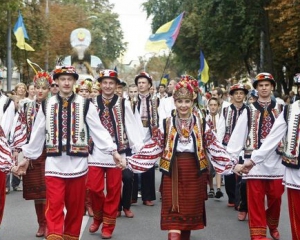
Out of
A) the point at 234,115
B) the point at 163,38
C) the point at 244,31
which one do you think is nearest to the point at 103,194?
the point at 234,115

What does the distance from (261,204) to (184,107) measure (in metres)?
1.75

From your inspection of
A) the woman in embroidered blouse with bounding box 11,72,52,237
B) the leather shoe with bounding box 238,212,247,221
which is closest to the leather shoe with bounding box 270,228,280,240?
the leather shoe with bounding box 238,212,247,221

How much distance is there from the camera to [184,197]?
7293mm

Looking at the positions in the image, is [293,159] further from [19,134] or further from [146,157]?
[19,134]

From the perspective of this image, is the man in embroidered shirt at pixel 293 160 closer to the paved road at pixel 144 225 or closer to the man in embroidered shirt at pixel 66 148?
the man in embroidered shirt at pixel 66 148

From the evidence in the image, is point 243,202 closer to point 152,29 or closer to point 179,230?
point 179,230

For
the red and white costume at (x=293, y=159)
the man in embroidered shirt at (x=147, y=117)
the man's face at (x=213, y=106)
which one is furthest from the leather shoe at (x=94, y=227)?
the man's face at (x=213, y=106)

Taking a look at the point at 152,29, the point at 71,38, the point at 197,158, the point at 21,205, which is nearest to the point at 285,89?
the point at 152,29

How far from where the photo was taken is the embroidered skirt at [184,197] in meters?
7.28

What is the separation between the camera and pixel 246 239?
352 inches

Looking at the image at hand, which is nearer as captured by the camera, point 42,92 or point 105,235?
point 42,92

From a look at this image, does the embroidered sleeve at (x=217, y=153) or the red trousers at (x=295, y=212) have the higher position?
the embroidered sleeve at (x=217, y=153)

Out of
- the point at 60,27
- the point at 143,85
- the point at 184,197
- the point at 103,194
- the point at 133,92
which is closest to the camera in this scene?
the point at 184,197

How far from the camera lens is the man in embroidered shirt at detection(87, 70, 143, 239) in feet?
Result: 29.4
